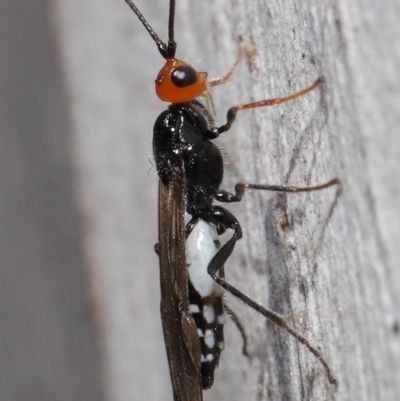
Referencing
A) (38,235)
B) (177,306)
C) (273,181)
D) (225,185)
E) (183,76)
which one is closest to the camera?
(273,181)

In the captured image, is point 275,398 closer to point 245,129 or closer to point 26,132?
point 245,129

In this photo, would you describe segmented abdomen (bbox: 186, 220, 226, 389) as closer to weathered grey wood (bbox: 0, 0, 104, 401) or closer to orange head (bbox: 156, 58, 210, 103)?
orange head (bbox: 156, 58, 210, 103)

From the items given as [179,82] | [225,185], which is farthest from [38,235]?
[179,82]

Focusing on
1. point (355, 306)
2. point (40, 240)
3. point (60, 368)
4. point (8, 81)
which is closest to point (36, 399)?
point (60, 368)

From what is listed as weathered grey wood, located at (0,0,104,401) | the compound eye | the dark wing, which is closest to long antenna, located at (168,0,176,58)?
the compound eye

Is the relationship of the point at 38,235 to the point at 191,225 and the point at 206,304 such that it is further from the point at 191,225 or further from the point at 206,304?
the point at 206,304
